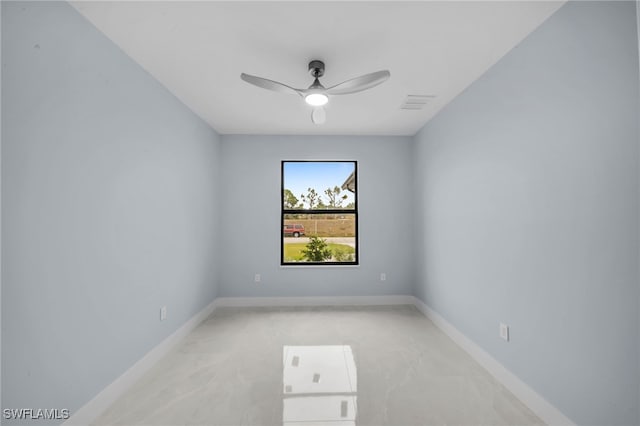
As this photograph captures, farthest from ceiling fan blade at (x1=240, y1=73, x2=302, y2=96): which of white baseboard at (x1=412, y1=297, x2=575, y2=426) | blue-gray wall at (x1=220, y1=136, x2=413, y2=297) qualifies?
white baseboard at (x1=412, y1=297, x2=575, y2=426)

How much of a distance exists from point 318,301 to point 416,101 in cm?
294

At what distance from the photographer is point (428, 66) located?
2.36 metres

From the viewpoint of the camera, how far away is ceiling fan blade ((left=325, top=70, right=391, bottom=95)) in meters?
1.99

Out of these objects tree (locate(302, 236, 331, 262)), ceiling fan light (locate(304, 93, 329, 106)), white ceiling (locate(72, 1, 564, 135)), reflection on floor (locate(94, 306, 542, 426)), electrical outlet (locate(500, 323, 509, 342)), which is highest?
white ceiling (locate(72, 1, 564, 135))

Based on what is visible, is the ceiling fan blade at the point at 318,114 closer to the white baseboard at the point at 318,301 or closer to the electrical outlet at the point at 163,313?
the electrical outlet at the point at 163,313

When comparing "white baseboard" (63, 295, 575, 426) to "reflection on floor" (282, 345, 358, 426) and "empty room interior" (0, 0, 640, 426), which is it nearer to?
"empty room interior" (0, 0, 640, 426)

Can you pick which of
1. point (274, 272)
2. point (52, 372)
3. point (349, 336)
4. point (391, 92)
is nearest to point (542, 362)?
point (349, 336)

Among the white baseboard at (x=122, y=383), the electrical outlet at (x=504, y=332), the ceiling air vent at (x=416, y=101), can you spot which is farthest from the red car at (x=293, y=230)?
the electrical outlet at (x=504, y=332)

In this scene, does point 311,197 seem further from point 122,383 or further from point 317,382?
point 122,383

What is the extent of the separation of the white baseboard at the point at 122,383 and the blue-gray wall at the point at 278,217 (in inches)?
51.9

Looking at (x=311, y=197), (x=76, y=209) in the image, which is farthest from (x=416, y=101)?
(x=76, y=209)

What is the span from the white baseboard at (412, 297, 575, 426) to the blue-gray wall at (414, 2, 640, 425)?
52mm

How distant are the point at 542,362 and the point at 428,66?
90.7 inches

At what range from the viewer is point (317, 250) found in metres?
4.39
